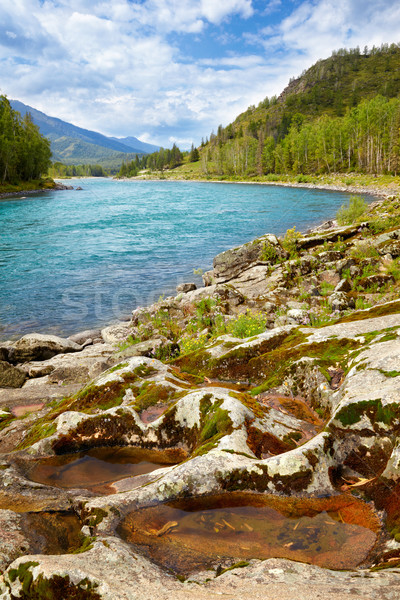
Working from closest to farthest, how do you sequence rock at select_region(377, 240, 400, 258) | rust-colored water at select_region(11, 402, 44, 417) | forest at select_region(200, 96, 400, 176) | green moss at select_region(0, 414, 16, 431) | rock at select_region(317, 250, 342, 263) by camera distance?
green moss at select_region(0, 414, 16, 431) < rust-colored water at select_region(11, 402, 44, 417) < rock at select_region(377, 240, 400, 258) < rock at select_region(317, 250, 342, 263) < forest at select_region(200, 96, 400, 176)

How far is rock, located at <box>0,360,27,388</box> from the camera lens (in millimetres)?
12148

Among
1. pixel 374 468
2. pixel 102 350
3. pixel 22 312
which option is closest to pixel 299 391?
pixel 374 468

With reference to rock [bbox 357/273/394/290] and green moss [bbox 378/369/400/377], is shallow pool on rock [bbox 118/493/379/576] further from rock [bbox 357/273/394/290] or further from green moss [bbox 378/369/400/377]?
rock [bbox 357/273/394/290]

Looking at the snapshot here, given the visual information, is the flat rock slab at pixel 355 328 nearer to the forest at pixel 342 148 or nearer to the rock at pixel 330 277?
the rock at pixel 330 277

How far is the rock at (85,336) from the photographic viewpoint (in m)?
17.0

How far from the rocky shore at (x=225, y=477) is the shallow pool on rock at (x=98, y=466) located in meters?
0.03

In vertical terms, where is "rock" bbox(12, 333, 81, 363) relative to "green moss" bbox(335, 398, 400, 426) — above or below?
below

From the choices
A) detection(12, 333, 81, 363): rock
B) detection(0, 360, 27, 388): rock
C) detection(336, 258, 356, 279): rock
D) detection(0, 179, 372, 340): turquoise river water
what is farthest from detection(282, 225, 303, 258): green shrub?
detection(0, 360, 27, 388): rock

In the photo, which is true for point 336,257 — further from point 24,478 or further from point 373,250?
point 24,478

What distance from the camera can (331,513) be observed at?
3609mm

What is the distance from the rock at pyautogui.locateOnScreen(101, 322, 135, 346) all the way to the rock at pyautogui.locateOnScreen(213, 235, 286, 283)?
653 cm

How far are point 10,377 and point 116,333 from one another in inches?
207

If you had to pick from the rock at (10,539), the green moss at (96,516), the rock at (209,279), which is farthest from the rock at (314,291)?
the rock at (10,539)

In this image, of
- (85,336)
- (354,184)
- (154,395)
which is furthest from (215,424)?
(354,184)
